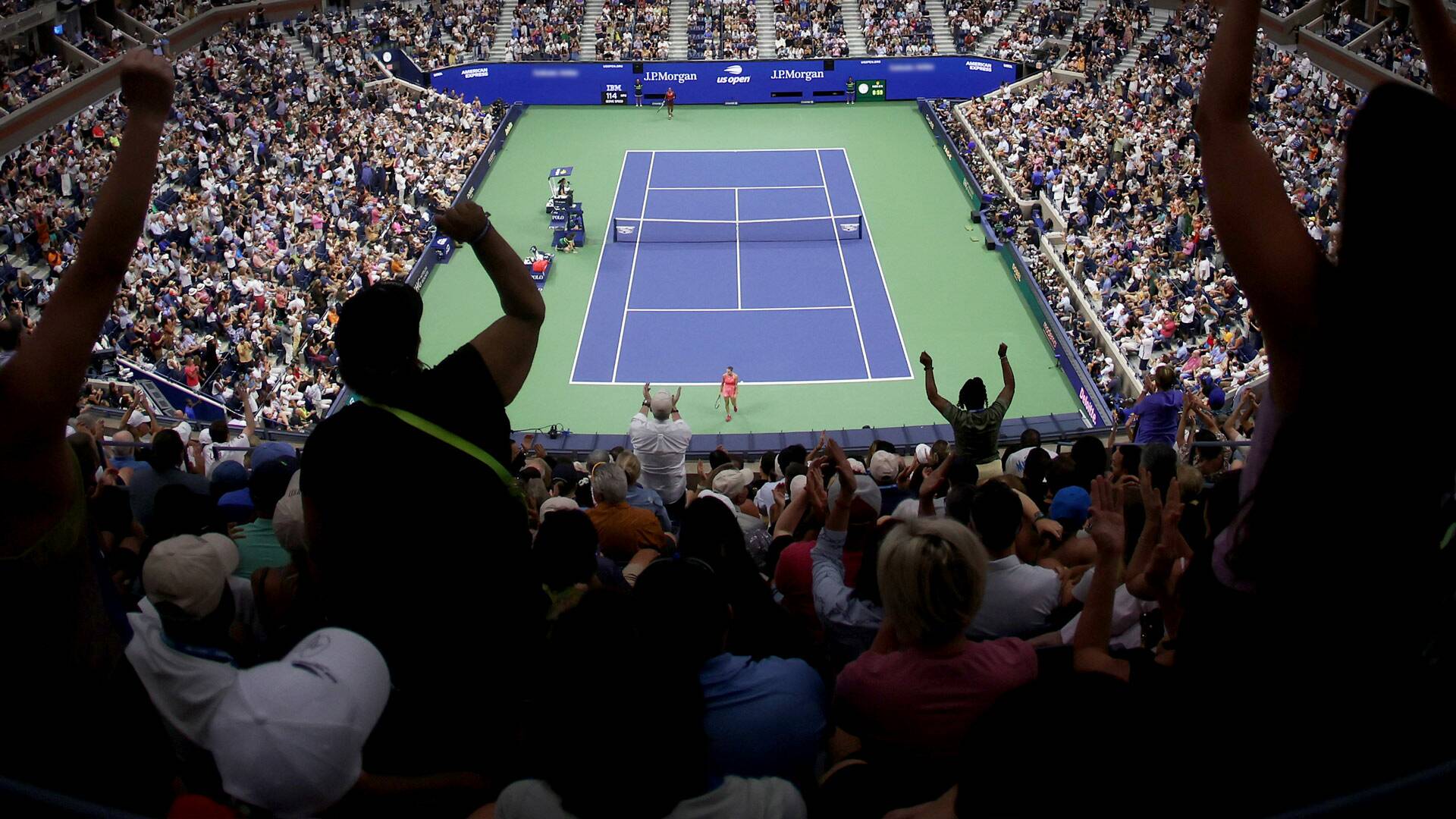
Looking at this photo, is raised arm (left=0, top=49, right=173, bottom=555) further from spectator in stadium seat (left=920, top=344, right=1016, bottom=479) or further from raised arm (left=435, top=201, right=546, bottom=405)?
spectator in stadium seat (left=920, top=344, right=1016, bottom=479)

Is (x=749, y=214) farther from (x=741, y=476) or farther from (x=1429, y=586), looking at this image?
(x=1429, y=586)

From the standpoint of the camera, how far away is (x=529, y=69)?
37281mm

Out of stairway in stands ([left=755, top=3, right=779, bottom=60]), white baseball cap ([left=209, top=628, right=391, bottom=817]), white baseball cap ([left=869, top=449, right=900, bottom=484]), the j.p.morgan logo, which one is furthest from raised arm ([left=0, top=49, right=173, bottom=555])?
stairway in stands ([left=755, top=3, right=779, bottom=60])

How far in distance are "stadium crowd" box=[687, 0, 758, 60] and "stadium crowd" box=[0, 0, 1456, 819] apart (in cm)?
3592

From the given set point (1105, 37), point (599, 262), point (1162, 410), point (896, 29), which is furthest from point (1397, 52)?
point (1162, 410)

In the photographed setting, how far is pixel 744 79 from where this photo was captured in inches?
1486

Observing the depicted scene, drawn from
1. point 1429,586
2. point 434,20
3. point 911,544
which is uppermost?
point 1429,586

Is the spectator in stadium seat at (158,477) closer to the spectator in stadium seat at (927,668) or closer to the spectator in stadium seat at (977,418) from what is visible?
the spectator in stadium seat at (927,668)

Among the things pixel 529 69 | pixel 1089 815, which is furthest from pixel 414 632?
pixel 529 69

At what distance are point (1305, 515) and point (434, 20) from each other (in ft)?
135

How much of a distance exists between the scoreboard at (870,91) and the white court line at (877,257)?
509cm

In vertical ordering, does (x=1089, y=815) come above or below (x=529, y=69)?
above

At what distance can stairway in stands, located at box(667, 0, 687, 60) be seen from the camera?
129 feet

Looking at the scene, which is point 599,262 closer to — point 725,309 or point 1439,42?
point 725,309
